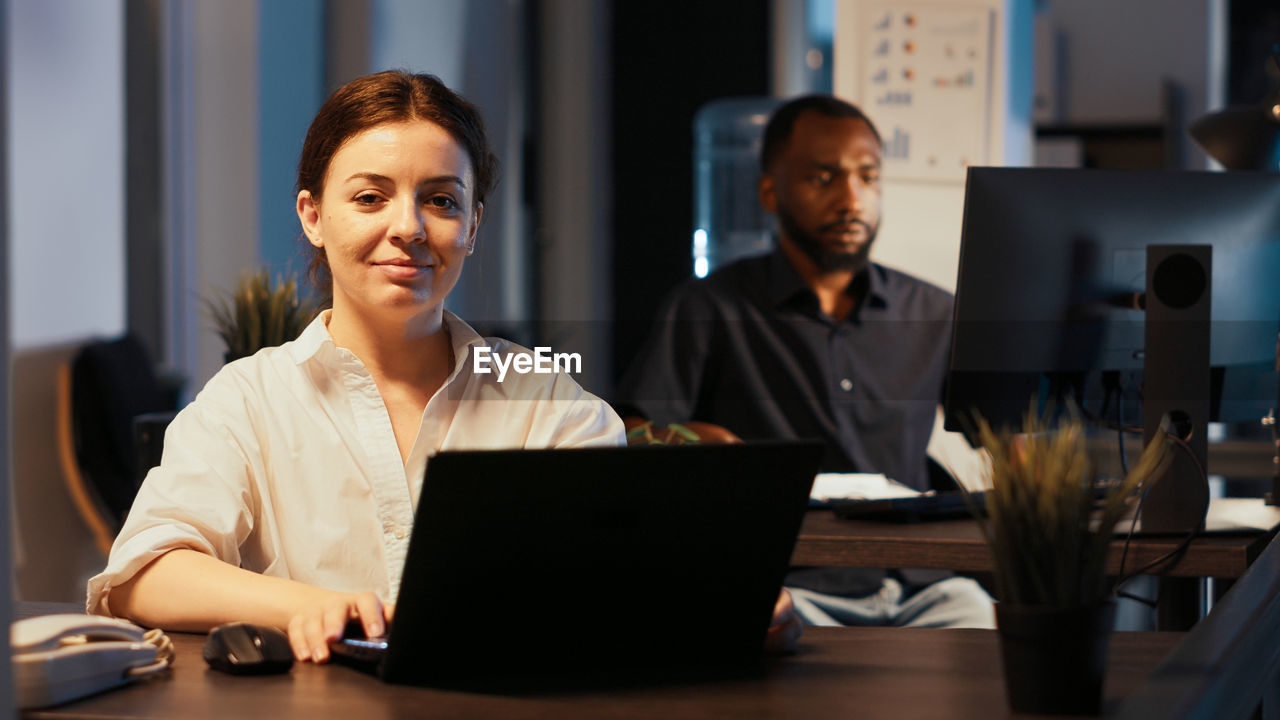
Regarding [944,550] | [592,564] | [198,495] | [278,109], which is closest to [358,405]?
[198,495]

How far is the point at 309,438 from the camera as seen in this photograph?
50.7 inches

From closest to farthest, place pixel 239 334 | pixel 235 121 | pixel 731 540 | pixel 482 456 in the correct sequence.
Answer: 1. pixel 482 456
2. pixel 731 540
3. pixel 239 334
4. pixel 235 121

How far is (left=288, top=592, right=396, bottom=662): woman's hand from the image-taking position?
3.45 feet

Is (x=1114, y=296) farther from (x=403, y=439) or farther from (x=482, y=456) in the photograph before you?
(x=482, y=456)

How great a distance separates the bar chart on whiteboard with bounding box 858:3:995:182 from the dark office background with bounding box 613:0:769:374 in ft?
8.45

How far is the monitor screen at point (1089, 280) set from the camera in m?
1.69

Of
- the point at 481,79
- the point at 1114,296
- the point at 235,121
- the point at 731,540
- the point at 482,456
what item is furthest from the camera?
the point at 481,79

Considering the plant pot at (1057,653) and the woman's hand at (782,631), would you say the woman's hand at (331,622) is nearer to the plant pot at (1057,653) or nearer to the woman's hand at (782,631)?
the woman's hand at (782,631)

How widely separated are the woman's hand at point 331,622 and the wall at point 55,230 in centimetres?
205

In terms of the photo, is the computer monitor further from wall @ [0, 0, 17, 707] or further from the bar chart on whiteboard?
the bar chart on whiteboard

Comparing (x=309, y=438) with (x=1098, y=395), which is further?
(x=1098, y=395)

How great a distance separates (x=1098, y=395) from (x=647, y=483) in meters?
1.06

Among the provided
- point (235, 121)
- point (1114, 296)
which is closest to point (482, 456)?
point (1114, 296)

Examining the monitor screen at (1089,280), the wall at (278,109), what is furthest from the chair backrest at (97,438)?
the monitor screen at (1089,280)
